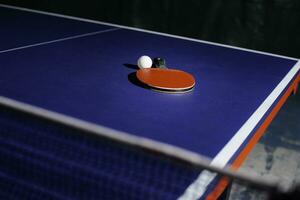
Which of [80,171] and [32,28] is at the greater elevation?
[80,171]

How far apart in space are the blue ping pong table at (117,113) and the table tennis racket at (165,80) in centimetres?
5

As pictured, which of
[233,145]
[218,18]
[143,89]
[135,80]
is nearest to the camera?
[233,145]

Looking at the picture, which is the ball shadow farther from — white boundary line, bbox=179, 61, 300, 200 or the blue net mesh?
the blue net mesh

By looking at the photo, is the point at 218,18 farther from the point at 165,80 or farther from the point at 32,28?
the point at 165,80

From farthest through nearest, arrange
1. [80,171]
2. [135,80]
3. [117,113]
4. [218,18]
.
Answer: [218,18], [135,80], [117,113], [80,171]

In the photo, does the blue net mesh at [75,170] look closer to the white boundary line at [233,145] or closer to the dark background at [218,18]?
the white boundary line at [233,145]

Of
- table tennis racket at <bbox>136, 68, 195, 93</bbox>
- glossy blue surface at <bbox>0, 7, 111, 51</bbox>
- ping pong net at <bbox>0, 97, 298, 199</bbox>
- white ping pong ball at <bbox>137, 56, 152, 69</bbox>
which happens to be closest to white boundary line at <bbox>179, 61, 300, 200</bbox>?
ping pong net at <bbox>0, 97, 298, 199</bbox>

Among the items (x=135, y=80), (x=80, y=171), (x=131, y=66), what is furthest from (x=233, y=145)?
(x=131, y=66)

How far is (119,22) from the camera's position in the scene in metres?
5.54

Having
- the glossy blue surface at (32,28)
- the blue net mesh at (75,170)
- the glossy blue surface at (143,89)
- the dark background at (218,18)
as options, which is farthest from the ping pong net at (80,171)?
the dark background at (218,18)

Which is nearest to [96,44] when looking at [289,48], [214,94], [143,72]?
[143,72]

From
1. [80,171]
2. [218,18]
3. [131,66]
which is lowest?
[218,18]

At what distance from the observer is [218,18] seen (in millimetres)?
4984

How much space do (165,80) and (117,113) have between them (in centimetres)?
55
